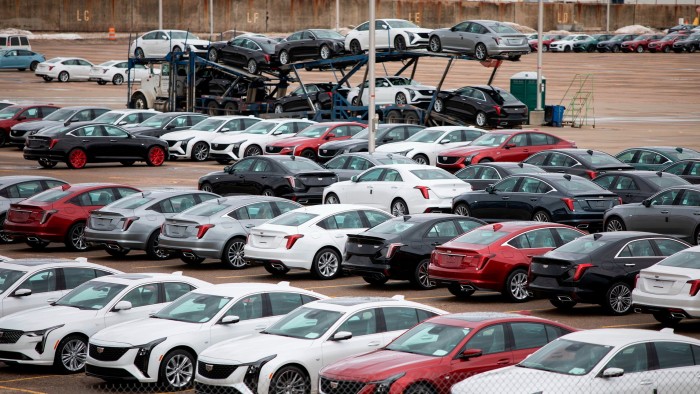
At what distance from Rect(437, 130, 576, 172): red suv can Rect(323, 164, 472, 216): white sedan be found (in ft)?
17.3

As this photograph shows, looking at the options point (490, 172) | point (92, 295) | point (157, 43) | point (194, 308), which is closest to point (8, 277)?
point (92, 295)

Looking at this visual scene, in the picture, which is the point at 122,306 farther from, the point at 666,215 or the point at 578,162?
the point at 578,162

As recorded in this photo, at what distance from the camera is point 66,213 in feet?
86.2

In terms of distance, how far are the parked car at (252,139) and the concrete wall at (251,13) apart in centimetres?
4747

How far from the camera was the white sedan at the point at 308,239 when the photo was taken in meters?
22.6

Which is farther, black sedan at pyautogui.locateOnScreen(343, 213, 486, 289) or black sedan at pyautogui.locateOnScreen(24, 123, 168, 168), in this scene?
black sedan at pyautogui.locateOnScreen(24, 123, 168, 168)

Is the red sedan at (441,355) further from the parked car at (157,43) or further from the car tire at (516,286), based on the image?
the parked car at (157,43)

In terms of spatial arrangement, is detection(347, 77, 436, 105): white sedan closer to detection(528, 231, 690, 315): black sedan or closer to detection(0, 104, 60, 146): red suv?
detection(0, 104, 60, 146): red suv

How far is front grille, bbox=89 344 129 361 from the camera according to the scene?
15188mm

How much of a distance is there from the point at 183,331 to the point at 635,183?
49.6 feet

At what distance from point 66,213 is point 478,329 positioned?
14.7 m

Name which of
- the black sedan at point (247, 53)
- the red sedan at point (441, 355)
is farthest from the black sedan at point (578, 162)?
the black sedan at point (247, 53)

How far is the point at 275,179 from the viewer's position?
30.6 m

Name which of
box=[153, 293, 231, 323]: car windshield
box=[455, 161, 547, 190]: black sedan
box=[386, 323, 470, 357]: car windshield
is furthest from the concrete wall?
box=[386, 323, 470, 357]: car windshield
